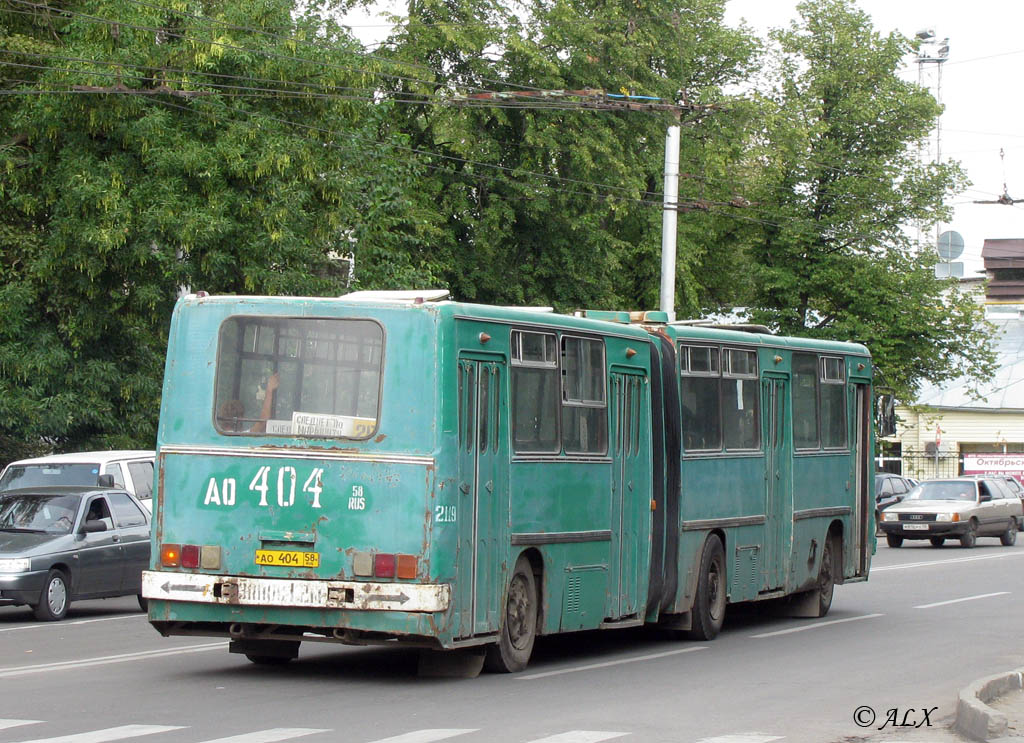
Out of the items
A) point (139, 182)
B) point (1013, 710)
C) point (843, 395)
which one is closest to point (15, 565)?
point (139, 182)

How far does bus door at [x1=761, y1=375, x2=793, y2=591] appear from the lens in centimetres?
1852

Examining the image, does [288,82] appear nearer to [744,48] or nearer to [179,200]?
[179,200]

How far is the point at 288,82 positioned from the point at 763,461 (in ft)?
40.9

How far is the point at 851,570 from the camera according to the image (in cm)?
2092

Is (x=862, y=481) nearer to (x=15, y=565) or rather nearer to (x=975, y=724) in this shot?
(x=15, y=565)

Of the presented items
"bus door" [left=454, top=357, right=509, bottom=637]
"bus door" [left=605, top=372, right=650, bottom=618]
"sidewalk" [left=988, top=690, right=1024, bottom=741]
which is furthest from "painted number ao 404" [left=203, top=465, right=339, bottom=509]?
"sidewalk" [left=988, top=690, right=1024, bottom=741]

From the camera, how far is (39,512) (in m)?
19.9

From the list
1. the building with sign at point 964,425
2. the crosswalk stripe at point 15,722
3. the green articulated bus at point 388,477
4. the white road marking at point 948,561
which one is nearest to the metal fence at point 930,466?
the building with sign at point 964,425

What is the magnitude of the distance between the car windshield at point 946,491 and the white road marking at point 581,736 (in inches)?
1265

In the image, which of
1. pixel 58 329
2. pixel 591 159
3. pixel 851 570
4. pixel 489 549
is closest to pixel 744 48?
pixel 591 159

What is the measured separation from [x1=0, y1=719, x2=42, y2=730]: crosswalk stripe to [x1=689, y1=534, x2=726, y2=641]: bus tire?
26.0 feet

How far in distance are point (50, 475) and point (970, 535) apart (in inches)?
973

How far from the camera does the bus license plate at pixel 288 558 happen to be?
1228 cm

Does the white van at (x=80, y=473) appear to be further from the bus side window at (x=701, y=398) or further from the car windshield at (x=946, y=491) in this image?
the car windshield at (x=946, y=491)
